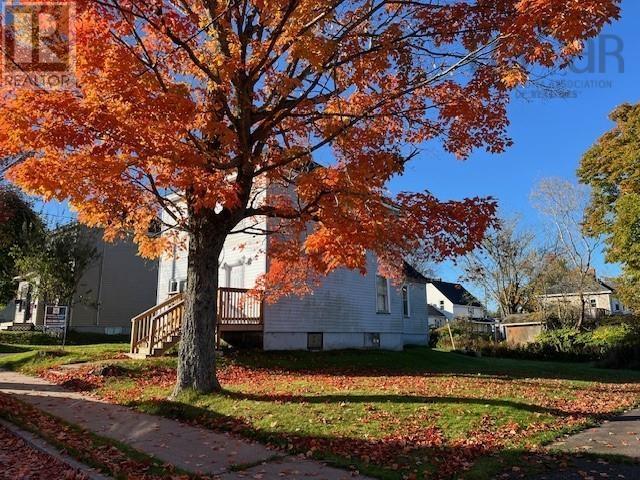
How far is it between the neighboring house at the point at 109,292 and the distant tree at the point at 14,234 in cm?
110

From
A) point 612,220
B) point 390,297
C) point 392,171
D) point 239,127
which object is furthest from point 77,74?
point 612,220

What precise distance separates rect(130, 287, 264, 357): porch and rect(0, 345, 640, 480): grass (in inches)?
54.7

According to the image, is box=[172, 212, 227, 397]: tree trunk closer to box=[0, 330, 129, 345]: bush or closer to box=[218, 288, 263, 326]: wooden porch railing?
box=[218, 288, 263, 326]: wooden porch railing

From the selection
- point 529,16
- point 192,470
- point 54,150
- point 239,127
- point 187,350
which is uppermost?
point 529,16

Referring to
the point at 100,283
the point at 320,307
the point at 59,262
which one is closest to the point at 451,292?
the point at 100,283

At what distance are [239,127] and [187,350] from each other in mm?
4496

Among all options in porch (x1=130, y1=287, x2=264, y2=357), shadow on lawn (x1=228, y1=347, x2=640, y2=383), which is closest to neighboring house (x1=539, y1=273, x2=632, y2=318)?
shadow on lawn (x1=228, y1=347, x2=640, y2=383)

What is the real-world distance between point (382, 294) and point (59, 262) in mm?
16635

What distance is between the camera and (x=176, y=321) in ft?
55.7

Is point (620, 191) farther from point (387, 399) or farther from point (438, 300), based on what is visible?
point (438, 300)

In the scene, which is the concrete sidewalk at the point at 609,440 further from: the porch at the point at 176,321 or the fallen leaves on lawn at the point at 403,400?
the porch at the point at 176,321

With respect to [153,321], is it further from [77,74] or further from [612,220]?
[612,220]

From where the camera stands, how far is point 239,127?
32.1 ft

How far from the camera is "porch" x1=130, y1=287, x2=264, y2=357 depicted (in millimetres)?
16375
